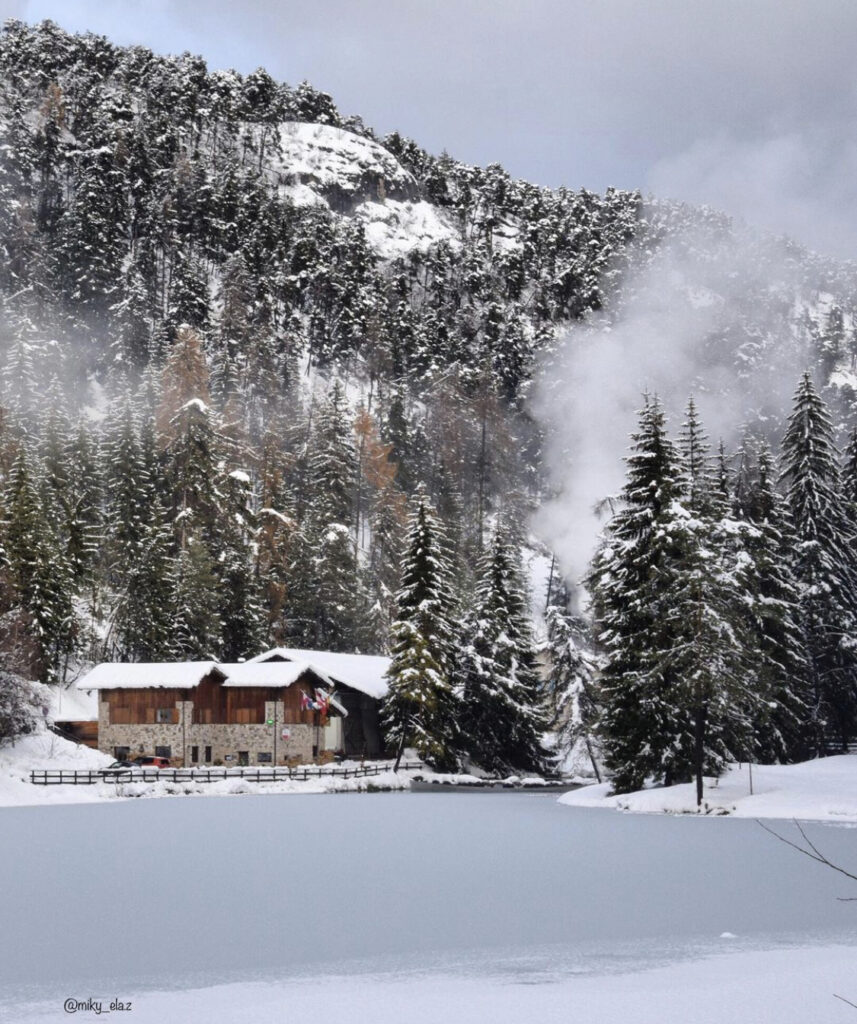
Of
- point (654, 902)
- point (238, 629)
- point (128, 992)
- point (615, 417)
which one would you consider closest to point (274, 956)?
point (128, 992)

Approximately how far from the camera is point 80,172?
500ft

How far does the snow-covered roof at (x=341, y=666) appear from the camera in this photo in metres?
75.8

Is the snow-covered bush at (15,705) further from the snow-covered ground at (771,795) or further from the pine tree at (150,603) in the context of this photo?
the snow-covered ground at (771,795)

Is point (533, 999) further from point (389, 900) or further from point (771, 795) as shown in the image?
point (771, 795)

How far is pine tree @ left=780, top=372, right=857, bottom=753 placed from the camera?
5622 centimetres

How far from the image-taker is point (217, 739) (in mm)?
74000

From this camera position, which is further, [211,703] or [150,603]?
[150,603]

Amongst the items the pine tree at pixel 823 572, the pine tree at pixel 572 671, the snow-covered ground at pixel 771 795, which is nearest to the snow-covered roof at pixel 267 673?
the pine tree at pixel 572 671

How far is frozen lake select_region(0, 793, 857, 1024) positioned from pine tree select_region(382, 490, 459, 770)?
1042 inches

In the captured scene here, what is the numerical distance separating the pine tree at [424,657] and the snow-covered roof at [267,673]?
6904mm

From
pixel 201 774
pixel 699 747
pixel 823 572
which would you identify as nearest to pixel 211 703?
pixel 201 774

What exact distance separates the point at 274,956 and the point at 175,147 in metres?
164

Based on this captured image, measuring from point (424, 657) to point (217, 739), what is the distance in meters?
17.3

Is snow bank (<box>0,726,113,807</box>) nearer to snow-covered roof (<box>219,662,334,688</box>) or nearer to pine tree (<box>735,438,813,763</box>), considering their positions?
snow-covered roof (<box>219,662,334,688</box>)
